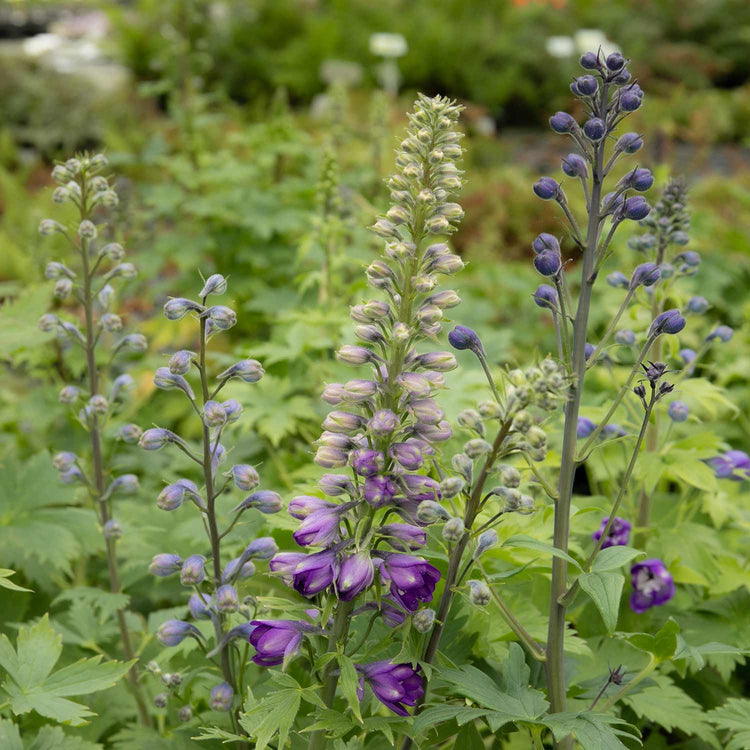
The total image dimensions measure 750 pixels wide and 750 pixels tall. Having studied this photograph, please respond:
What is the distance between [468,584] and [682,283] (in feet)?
11.3

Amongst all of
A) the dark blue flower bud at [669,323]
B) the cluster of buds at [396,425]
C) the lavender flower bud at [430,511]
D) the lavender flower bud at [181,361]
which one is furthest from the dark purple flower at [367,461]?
the dark blue flower bud at [669,323]

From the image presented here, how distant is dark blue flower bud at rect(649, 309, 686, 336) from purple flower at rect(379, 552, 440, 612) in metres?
0.76

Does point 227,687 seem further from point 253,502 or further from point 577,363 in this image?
point 577,363

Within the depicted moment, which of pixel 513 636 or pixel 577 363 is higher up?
pixel 577 363

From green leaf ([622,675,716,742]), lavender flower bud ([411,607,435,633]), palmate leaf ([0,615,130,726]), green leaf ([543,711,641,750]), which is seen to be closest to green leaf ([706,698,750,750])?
green leaf ([622,675,716,742])

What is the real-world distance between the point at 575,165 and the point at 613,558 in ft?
2.77

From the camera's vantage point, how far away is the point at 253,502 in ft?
6.32

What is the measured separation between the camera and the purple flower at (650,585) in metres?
2.52

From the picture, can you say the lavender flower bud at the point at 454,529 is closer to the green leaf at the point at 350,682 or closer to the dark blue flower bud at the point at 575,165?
the green leaf at the point at 350,682

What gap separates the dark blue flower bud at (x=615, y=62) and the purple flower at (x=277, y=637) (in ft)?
4.27

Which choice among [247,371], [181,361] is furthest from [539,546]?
[181,361]

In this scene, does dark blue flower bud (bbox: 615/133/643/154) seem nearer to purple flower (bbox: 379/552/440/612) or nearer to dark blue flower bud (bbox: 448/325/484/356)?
dark blue flower bud (bbox: 448/325/484/356)

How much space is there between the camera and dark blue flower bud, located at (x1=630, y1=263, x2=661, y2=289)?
1.89m

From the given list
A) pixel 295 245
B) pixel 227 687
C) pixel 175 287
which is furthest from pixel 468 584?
pixel 175 287
